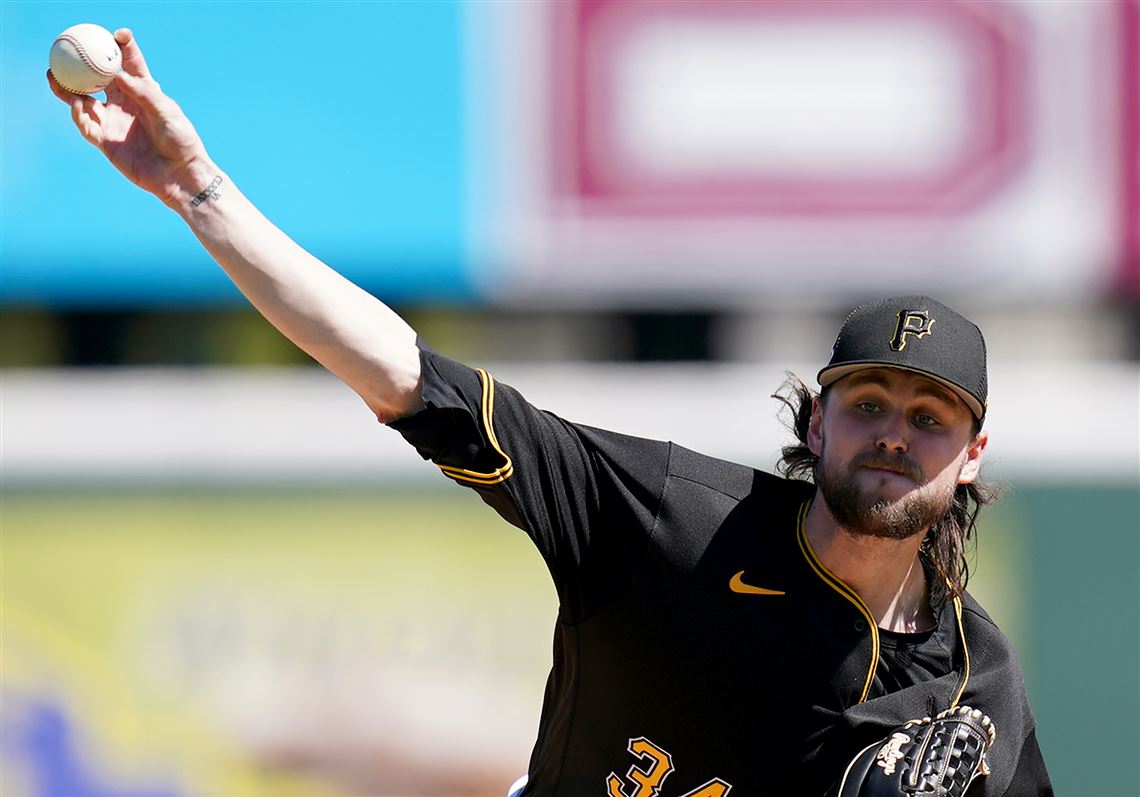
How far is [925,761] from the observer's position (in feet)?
9.02

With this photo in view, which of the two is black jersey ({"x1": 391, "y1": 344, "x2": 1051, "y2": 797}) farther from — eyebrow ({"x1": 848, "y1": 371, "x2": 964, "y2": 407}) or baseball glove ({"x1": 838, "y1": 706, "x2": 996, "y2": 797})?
eyebrow ({"x1": 848, "y1": 371, "x2": 964, "y2": 407})

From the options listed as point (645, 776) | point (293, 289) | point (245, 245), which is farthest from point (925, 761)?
point (245, 245)

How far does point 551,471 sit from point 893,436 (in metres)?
0.62

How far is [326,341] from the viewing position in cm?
249

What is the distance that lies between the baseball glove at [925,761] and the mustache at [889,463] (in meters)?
0.44

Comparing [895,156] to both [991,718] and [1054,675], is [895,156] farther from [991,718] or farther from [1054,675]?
[991,718]

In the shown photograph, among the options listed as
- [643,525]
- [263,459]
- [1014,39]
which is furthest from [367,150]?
[643,525]

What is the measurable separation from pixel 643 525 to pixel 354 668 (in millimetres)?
4317

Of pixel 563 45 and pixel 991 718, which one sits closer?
pixel 991 718

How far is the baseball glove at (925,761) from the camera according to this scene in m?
2.73

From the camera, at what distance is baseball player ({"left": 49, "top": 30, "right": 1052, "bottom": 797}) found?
2.75 m

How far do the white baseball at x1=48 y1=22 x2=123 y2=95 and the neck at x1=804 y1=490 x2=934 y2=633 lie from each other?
1.47 meters

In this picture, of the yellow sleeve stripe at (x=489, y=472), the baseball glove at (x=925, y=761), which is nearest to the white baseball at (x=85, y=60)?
the yellow sleeve stripe at (x=489, y=472)

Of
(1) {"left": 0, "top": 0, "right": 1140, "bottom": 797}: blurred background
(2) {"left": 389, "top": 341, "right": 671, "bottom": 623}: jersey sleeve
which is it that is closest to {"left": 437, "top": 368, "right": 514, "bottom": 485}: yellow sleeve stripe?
(2) {"left": 389, "top": 341, "right": 671, "bottom": 623}: jersey sleeve
